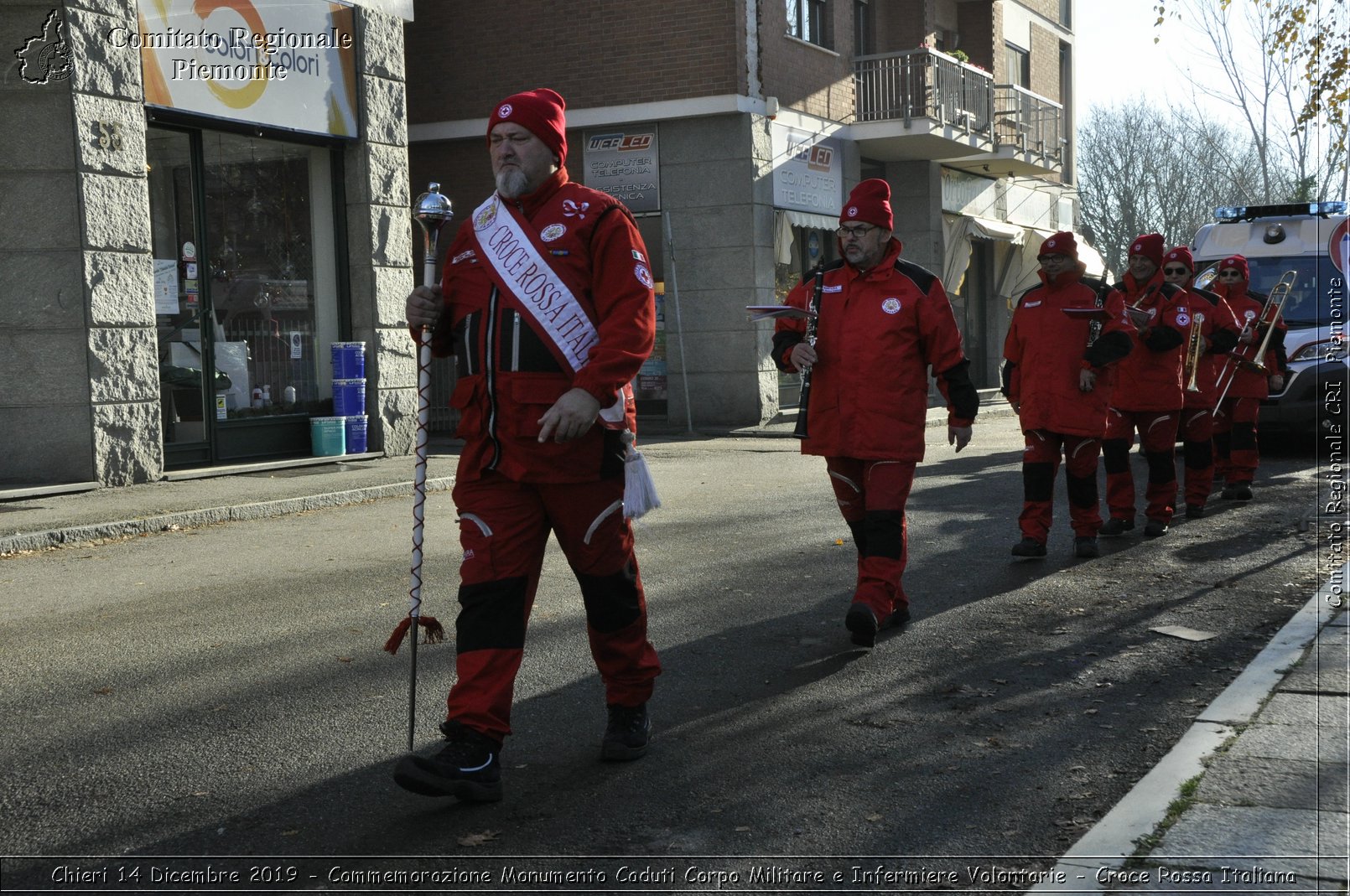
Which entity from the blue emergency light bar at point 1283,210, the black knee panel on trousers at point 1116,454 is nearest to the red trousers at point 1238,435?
the black knee panel on trousers at point 1116,454

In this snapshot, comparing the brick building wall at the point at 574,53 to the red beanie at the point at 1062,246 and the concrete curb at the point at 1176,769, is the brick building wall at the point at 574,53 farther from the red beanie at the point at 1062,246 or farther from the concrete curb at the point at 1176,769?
the concrete curb at the point at 1176,769

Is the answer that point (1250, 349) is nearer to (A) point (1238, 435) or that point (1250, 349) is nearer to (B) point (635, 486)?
(A) point (1238, 435)

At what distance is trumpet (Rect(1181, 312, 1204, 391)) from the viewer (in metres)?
10.5

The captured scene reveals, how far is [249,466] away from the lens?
13.4m

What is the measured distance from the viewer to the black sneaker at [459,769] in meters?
3.81

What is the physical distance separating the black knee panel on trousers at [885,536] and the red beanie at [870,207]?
1306 mm

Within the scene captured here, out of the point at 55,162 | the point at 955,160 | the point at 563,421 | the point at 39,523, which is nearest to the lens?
the point at 563,421

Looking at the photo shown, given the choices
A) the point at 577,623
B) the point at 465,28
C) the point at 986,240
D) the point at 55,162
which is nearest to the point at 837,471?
the point at 577,623

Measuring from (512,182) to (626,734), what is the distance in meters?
1.76

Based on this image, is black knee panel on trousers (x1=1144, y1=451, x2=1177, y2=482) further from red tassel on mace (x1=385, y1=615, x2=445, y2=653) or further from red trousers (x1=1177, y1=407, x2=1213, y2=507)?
red tassel on mace (x1=385, y1=615, x2=445, y2=653)

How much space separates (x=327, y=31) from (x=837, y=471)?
10057mm

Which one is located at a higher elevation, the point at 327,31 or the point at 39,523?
the point at 327,31

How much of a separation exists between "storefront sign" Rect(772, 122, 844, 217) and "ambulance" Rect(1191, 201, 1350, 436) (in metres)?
6.71

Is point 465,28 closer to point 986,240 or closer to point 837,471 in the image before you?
point 986,240
